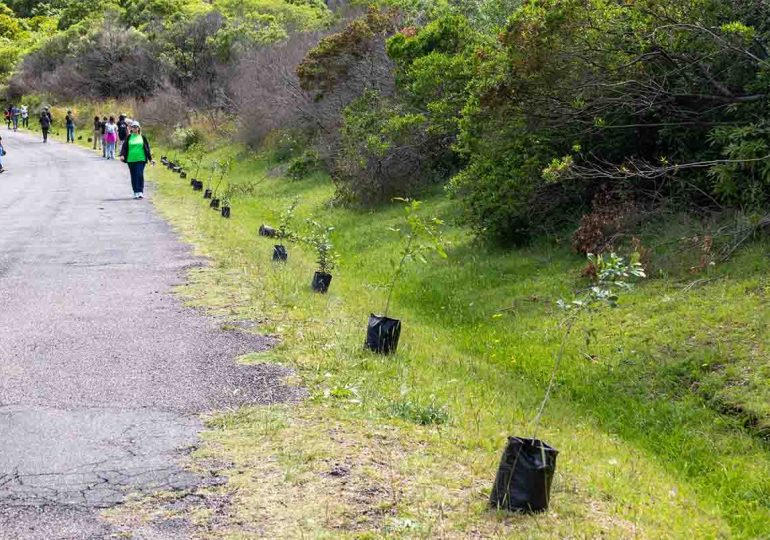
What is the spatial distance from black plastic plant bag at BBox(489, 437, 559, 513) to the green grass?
8cm

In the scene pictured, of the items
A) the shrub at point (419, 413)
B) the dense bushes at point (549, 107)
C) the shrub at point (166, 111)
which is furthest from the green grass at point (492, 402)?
the shrub at point (166, 111)

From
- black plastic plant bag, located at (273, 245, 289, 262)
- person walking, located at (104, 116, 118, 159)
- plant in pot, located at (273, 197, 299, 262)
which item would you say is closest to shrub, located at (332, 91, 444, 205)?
plant in pot, located at (273, 197, 299, 262)

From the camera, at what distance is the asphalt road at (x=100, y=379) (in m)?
4.89

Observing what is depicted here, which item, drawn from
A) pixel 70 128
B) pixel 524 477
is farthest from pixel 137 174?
pixel 70 128

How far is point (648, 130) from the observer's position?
13391 millimetres

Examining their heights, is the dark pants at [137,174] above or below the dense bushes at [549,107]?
below

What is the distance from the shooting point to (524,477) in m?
4.78

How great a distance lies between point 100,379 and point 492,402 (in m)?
2.91

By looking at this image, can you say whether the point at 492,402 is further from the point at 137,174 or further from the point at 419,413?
the point at 137,174

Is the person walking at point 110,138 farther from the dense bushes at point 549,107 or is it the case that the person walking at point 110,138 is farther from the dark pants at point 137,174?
the dark pants at point 137,174

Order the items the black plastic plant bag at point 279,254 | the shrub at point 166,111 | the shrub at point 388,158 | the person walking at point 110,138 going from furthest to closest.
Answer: the shrub at point 166,111
the person walking at point 110,138
the shrub at point 388,158
the black plastic plant bag at point 279,254

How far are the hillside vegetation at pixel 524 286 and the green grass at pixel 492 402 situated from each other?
0.03 meters

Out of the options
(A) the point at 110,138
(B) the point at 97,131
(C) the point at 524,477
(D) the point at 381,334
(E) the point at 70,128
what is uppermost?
(C) the point at 524,477

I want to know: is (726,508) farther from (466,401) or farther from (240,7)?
(240,7)
